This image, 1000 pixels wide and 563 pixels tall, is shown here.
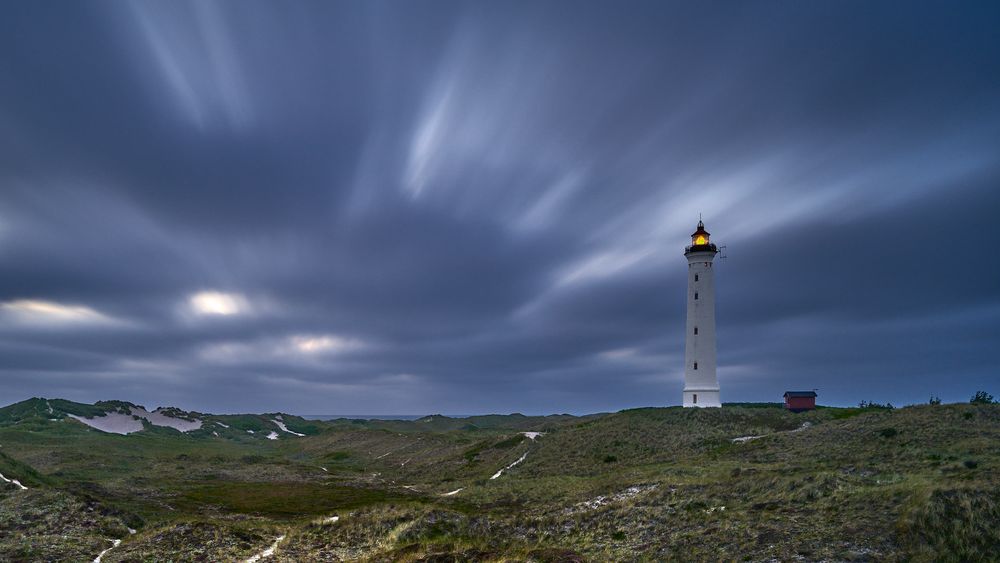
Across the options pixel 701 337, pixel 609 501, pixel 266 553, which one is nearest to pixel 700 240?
pixel 701 337

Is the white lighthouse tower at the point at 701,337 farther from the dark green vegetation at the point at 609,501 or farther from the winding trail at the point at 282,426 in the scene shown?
the winding trail at the point at 282,426

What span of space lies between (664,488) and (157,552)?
90.3 feet

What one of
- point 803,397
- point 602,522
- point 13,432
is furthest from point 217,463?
point 803,397

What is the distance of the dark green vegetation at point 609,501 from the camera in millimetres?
19297

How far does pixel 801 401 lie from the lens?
7850cm

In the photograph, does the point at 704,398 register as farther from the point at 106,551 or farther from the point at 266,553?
the point at 106,551

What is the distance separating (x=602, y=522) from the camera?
85.3ft

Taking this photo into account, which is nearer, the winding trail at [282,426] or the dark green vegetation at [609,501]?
the dark green vegetation at [609,501]

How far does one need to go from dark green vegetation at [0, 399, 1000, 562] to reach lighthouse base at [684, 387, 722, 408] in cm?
170

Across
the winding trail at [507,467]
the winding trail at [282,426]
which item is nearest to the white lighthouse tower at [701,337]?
the winding trail at [507,467]

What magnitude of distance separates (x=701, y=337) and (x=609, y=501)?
43741 mm

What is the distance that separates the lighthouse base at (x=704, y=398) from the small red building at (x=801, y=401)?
19618mm

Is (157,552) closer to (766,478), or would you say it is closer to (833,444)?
(766,478)

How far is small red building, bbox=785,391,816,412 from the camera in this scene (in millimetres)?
78250
